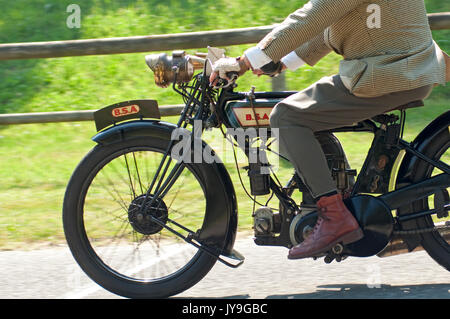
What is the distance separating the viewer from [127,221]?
4.64m

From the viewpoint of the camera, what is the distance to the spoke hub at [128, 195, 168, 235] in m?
4.39

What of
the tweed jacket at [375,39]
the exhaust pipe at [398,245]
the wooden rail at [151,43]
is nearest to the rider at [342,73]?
the tweed jacket at [375,39]

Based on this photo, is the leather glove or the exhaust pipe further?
the exhaust pipe

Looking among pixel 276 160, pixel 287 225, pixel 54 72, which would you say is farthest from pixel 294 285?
pixel 54 72

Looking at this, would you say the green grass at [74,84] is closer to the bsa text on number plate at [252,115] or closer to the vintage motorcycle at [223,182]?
the vintage motorcycle at [223,182]

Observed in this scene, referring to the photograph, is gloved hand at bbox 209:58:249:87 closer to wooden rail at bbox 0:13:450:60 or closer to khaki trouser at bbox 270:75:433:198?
khaki trouser at bbox 270:75:433:198

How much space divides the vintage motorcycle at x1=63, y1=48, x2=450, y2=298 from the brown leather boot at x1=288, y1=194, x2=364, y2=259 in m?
0.06

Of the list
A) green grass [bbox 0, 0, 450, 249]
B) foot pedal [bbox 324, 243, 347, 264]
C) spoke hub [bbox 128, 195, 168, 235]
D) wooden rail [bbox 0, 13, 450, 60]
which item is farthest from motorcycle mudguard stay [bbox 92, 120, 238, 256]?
wooden rail [bbox 0, 13, 450, 60]

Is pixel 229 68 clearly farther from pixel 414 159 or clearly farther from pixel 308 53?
pixel 414 159

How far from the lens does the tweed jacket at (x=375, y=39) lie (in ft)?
13.0

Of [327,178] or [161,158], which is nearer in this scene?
[327,178]

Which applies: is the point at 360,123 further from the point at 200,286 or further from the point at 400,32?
the point at 200,286

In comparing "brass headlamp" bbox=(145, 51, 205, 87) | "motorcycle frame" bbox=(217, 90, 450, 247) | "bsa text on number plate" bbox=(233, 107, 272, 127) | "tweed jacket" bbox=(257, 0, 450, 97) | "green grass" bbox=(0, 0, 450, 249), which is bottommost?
"green grass" bbox=(0, 0, 450, 249)
